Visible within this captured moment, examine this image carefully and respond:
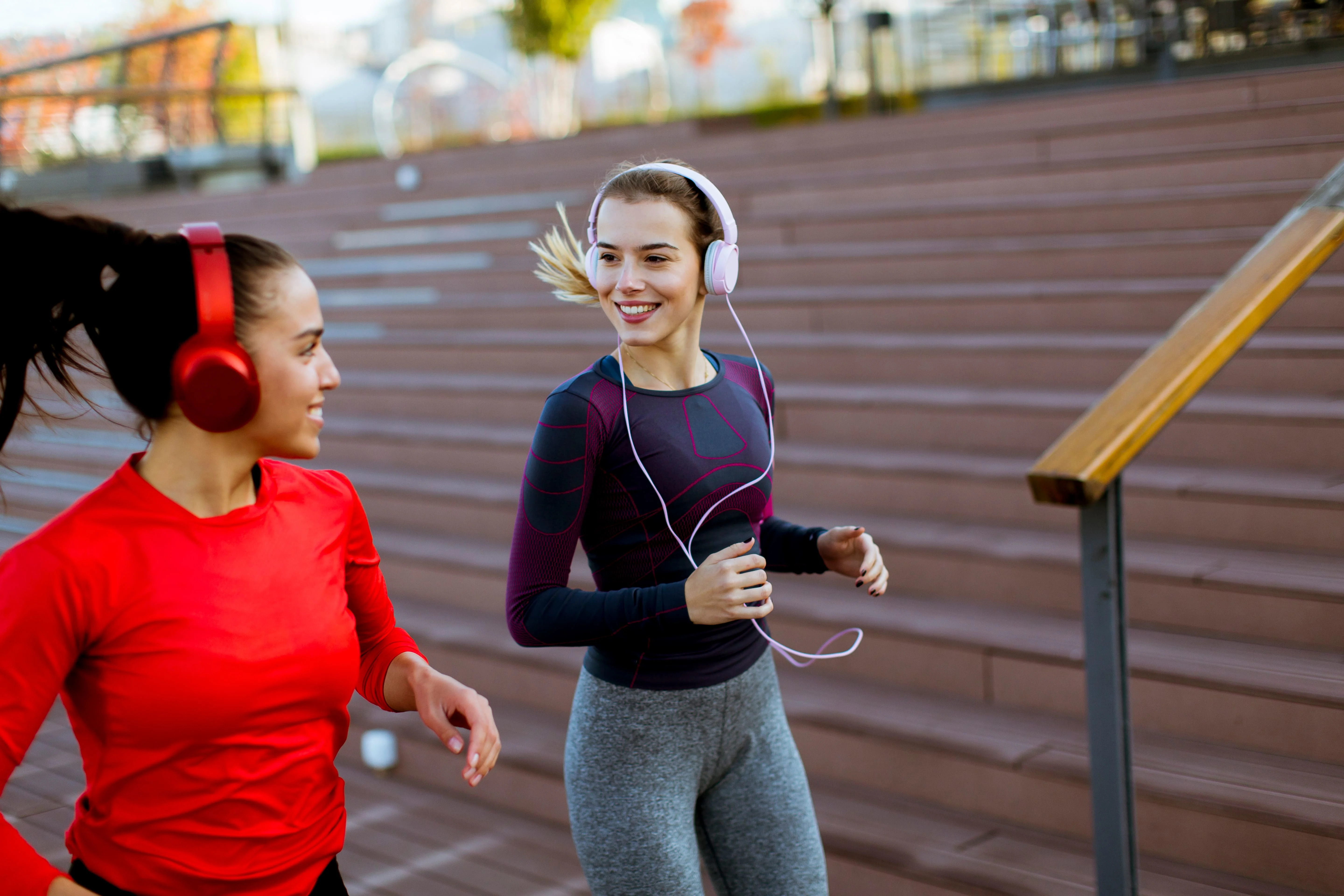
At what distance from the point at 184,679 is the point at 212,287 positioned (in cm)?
42

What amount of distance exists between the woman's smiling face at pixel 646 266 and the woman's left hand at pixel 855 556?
386mm

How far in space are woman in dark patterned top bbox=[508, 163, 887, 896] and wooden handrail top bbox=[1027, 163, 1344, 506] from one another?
14.5 inches

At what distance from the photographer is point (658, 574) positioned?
5.85ft

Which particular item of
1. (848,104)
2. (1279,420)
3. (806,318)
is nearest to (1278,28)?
(848,104)

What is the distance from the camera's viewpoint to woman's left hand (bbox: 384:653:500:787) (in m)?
1.44

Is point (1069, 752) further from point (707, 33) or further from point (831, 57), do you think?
point (707, 33)

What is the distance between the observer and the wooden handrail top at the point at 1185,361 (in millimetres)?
1899

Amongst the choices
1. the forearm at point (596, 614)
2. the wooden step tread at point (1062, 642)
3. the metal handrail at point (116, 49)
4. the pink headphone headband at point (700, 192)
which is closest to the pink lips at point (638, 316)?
the pink headphone headband at point (700, 192)

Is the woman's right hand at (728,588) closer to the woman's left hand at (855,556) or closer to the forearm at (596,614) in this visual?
the forearm at (596,614)

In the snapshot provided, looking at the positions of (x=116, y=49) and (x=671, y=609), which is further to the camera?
(x=116, y=49)

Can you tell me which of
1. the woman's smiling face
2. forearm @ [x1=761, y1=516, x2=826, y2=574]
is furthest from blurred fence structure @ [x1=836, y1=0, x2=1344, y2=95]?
the woman's smiling face

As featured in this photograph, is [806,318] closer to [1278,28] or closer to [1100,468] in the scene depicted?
[1100,468]

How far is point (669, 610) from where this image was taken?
165cm

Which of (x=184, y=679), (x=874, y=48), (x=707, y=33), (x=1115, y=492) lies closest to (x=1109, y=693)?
(x=1115, y=492)
